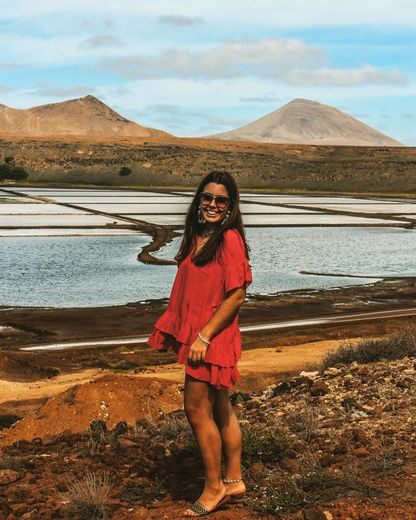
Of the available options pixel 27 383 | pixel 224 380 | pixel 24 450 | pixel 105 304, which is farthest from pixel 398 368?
pixel 105 304

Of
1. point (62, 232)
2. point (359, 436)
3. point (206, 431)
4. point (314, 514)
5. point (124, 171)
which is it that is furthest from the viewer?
point (124, 171)

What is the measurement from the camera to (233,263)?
184 inches

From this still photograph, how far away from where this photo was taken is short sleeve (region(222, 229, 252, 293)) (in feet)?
15.3

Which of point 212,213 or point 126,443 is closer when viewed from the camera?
point 212,213

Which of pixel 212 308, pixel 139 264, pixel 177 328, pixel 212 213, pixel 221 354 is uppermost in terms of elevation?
pixel 212 213

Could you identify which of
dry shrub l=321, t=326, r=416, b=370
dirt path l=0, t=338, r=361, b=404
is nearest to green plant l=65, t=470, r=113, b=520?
dry shrub l=321, t=326, r=416, b=370

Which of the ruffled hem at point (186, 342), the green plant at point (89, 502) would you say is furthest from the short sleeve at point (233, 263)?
the green plant at point (89, 502)

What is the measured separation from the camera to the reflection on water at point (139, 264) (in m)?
19.8

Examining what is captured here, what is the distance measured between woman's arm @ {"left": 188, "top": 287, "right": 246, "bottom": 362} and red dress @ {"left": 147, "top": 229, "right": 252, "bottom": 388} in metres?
0.04

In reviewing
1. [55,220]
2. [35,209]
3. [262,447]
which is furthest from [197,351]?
[35,209]

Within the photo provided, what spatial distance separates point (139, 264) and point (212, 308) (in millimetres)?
19954

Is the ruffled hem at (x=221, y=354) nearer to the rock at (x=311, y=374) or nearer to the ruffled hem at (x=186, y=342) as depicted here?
the ruffled hem at (x=186, y=342)

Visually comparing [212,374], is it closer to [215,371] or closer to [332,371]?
[215,371]

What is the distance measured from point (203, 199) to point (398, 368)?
14.7 feet
